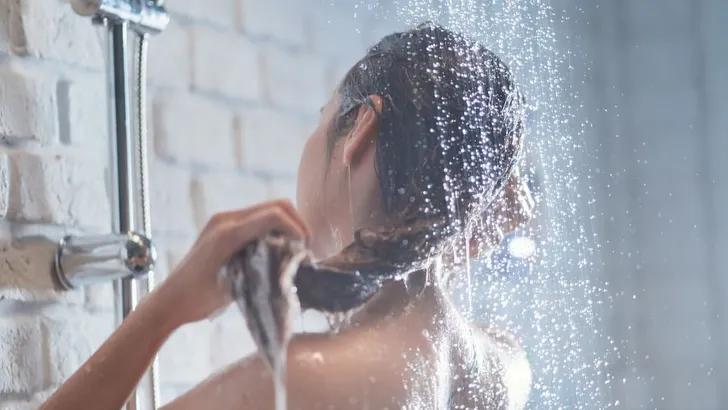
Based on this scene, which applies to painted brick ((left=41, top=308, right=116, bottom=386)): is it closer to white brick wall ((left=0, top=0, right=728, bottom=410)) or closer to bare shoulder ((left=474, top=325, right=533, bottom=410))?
white brick wall ((left=0, top=0, right=728, bottom=410))

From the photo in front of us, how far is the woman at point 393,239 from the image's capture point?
60 cm

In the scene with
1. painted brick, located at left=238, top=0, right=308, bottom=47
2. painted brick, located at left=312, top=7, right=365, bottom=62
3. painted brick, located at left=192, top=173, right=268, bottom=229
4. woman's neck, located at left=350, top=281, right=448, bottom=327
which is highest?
painted brick, located at left=238, top=0, right=308, bottom=47

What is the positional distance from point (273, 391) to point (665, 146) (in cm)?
51

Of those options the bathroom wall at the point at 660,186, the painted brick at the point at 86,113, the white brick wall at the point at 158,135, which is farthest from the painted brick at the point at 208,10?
the bathroom wall at the point at 660,186

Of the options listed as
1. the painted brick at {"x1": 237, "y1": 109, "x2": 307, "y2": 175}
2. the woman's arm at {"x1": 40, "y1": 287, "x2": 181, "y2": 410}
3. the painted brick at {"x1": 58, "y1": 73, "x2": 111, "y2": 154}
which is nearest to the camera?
the woman's arm at {"x1": 40, "y1": 287, "x2": 181, "y2": 410}

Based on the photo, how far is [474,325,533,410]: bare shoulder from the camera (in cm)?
71

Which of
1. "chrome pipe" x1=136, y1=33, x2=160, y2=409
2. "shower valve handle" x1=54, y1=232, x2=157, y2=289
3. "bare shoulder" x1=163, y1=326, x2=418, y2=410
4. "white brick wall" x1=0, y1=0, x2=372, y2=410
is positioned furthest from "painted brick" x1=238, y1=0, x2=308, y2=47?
"bare shoulder" x1=163, y1=326, x2=418, y2=410

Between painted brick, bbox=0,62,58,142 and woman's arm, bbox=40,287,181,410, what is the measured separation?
0.29 m

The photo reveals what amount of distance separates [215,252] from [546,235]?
0.98 feet

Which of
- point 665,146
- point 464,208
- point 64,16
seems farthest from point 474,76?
point 64,16

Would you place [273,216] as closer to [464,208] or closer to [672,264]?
[464,208]

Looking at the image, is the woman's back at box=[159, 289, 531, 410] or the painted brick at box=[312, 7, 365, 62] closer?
the woman's back at box=[159, 289, 531, 410]

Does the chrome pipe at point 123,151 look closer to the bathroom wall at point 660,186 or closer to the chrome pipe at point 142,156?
the chrome pipe at point 142,156

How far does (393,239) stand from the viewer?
0.61 m
